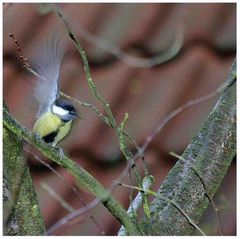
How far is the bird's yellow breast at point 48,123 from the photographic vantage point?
1.64 metres

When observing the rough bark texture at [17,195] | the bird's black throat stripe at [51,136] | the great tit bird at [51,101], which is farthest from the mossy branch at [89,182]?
the bird's black throat stripe at [51,136]

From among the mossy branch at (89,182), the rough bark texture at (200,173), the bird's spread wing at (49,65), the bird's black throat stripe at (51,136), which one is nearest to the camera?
the mossy branch at (89,182)

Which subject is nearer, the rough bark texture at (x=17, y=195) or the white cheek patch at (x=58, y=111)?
the rough bark texture at (x=17, y=195)

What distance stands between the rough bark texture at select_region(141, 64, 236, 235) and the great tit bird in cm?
31

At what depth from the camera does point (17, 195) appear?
115 cm

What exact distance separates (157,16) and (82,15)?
0.65 ft

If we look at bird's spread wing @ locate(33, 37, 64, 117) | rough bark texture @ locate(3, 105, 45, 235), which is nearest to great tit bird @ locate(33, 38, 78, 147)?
bird's spread wing @ locate(33, 37, 64, 117)

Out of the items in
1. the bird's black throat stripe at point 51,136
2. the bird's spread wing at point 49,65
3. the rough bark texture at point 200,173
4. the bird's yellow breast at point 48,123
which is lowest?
the rough bark texture at point 200,173

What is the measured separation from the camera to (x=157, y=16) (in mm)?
1872

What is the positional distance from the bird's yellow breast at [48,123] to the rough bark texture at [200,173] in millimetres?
404

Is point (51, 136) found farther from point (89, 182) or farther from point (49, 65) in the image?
point (89, 182)

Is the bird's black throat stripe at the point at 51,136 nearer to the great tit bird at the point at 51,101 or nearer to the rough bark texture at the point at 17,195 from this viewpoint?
the great tit bird at the point at 51,101

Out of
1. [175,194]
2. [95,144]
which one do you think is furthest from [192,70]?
[175,194]

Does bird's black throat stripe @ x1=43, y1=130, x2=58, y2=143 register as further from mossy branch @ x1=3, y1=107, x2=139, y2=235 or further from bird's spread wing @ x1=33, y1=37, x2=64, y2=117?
mossy branch @ x1=3, y1=107, x2=139, y2=235
